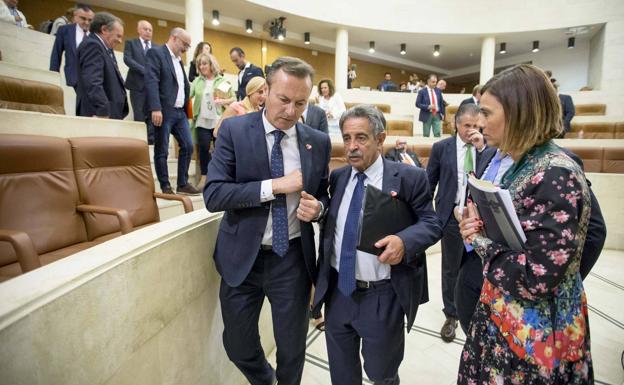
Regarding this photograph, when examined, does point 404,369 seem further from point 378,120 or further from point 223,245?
point 378,120

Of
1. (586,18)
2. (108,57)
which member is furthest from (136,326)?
(586,18)

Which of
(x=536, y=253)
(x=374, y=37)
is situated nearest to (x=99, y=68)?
(x=536, y=253)

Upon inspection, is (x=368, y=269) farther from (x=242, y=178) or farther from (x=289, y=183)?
(x=242, y=178)

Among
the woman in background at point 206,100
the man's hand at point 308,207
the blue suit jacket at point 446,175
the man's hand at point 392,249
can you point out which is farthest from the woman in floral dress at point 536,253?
the woman in background at point 206,100

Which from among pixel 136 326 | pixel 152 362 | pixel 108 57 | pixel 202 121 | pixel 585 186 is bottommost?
pixel 152 362

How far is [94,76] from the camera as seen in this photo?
2.76 meters

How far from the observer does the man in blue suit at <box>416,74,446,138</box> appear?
289 inches

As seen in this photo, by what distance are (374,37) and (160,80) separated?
10.3m

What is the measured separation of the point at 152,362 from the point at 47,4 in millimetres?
10053

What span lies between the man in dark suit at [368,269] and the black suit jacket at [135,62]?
10.1 ft

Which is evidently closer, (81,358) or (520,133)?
(81,358)

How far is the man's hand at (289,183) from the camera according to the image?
1.15m

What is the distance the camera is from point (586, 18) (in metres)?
9.63

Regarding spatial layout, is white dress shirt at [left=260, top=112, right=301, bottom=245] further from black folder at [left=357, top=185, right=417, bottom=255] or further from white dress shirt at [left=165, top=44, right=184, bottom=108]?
white dress shirt at [left=165, top=44, right=184, bottom=108]
